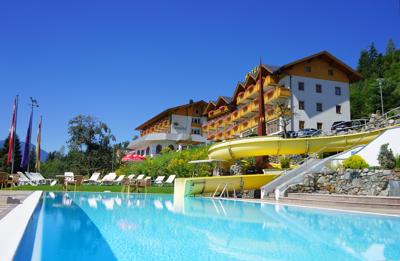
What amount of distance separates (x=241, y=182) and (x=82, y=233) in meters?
13.0

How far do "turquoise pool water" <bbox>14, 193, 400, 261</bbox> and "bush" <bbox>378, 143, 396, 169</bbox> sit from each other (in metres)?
4.82

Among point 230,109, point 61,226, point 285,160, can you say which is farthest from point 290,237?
point 230,109

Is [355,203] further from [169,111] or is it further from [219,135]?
[169,111]

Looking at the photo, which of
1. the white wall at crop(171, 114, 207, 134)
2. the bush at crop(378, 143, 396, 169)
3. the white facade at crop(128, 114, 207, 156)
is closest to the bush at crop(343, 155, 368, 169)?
the bush at crop(378, 143, 396, 169)

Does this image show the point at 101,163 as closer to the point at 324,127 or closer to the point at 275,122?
the point at 275,122

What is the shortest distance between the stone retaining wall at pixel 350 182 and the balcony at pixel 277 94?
63.1 ft

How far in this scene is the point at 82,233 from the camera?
7.86 m

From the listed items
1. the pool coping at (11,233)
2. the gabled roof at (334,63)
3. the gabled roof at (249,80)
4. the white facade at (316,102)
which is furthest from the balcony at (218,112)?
the pool coping at (11,233)

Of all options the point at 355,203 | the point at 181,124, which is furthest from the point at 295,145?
the point at 181,124

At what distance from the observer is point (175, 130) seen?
186 ft

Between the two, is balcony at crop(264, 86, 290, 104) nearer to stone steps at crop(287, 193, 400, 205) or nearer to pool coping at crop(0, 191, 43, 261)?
stone steps at crop(287, 193, 400, 205)

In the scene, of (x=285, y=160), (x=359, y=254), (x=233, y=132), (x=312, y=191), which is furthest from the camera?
(x=233, y=132)

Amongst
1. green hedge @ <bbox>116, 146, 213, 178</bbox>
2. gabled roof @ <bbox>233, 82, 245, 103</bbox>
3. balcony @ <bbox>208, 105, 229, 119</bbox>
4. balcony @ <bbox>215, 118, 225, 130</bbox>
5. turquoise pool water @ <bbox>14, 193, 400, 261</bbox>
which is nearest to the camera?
turquoise pool water @ <bbox>14, 193, 400, 261</bbox>

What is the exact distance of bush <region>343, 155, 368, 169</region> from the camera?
49.9 feet
